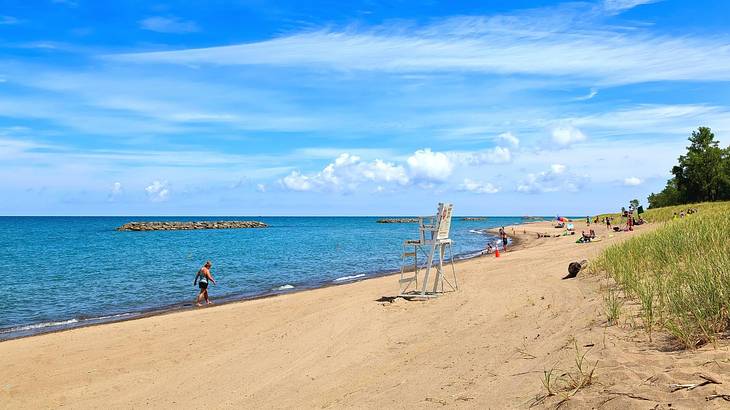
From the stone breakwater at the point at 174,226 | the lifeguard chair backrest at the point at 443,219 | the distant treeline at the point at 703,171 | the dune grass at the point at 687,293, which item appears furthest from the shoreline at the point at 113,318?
the stone breakwater at the point at 174,226

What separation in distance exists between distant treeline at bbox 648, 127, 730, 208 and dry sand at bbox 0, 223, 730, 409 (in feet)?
206

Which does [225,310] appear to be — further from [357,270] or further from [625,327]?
[357,270]

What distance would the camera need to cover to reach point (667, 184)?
8656 centimetres

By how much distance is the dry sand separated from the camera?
18.3ft

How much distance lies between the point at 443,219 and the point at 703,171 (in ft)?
219

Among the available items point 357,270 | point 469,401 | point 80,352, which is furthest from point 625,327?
point 357,270

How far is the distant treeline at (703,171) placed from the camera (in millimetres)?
65562

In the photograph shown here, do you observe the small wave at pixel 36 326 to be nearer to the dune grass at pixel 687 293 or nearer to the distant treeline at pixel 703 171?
the dune grass at pixel 687 293

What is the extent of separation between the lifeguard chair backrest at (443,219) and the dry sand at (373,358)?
1.83 metres

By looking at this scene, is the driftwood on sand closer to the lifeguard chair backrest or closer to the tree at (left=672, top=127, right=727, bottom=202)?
the lifeguard chair backrest

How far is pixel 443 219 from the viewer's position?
15.1 meters

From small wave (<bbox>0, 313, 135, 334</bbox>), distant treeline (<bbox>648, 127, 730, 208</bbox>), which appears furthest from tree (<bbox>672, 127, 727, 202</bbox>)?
small wave (<bbox>0, 313, 135, 334</bbox>)

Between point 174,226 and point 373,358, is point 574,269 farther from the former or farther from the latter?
point 174,226

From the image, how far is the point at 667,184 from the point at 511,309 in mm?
89116
